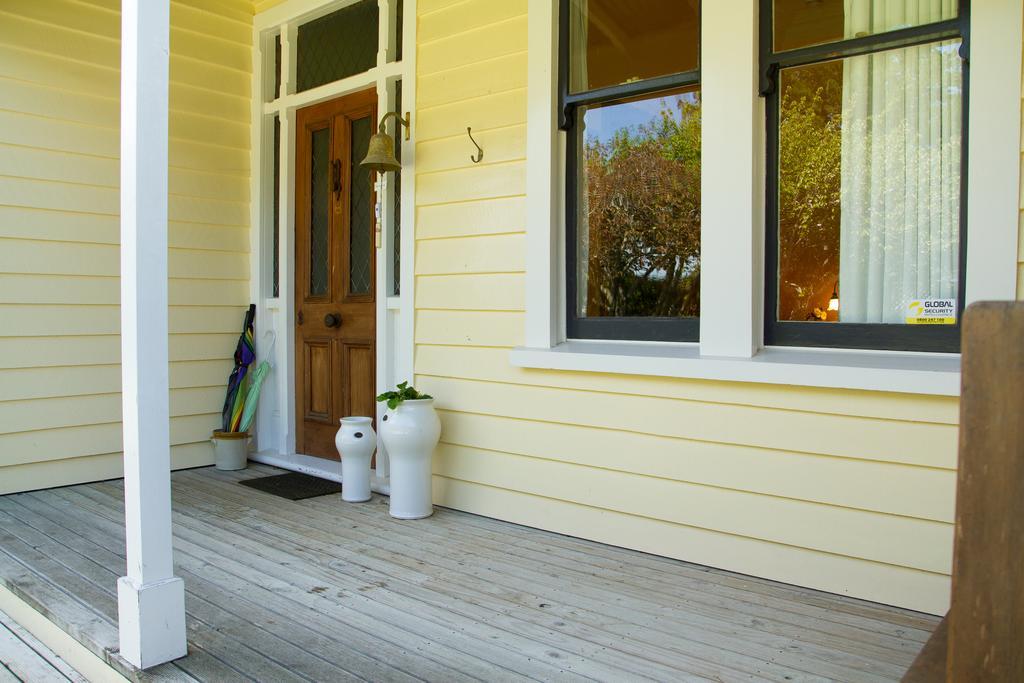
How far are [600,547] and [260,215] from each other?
9.83 ft

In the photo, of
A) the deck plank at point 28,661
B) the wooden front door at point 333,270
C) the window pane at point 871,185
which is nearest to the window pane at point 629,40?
the window pane at point 871,185

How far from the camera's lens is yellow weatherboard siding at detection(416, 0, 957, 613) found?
7.93 feet

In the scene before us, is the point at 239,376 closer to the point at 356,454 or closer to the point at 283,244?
the point at 283,244

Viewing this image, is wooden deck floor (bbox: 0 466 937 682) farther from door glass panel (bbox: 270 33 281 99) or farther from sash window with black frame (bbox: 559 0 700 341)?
door glass panel (bbox: 270 33 281 99)

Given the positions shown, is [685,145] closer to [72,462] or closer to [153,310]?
[153,310]

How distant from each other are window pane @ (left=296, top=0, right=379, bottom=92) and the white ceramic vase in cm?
196

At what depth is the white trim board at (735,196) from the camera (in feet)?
7.30

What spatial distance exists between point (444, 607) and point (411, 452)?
3.41ft

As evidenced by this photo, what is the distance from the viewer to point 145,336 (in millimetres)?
2000

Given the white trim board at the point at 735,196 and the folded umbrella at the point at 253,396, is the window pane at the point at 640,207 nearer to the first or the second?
the white trim board at the point at 735,196

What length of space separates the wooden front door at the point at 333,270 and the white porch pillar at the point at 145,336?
6.95 feet

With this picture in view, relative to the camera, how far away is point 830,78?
261 cm

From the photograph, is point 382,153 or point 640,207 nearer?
point 640,207

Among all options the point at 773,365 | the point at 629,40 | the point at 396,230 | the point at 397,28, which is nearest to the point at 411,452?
the point at 396,230
